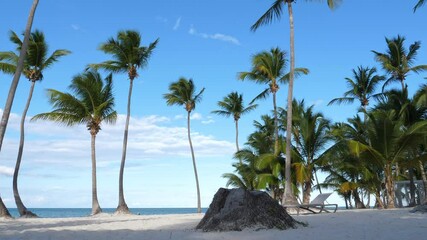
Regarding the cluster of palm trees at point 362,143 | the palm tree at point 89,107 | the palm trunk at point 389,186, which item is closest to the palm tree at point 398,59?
the cluster of palm trees at point 362,143

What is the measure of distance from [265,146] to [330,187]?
18.6ft

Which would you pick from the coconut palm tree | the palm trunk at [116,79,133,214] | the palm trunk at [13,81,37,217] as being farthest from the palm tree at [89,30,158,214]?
the coconut palm tree

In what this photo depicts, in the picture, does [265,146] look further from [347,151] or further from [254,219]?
[254,219]

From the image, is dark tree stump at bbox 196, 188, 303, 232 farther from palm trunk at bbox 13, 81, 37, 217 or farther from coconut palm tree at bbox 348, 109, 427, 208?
palm trunk at bbox 13, 81, 37, 217

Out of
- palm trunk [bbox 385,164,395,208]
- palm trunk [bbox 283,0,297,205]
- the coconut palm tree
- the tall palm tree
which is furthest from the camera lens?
palm trunk [bbox 385,164,395,208]

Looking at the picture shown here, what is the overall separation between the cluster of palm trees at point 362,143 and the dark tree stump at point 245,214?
24.7 ft

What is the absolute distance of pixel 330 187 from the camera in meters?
27.4

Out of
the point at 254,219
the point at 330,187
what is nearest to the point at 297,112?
the point at 330,187

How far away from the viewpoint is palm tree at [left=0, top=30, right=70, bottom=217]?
2002cm

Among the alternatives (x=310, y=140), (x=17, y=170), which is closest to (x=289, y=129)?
(x=310, y=140)

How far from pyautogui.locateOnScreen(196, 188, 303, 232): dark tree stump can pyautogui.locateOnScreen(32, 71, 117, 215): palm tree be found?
13751 millimetres

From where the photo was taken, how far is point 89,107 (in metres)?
23.0

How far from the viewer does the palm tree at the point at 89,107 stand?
2233cm

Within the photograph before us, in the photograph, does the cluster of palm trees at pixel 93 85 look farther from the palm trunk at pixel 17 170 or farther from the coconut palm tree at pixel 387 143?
the coconut palm tree at pixel 387 143
